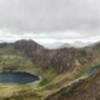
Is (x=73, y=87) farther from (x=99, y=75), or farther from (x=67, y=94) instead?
(x=99, y=75)

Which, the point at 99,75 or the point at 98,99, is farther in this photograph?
the point at 99,75

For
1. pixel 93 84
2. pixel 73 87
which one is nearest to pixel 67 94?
pixel 73 87

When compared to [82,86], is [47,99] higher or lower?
lower

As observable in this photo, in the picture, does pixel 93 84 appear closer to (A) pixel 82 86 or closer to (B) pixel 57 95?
(A) pixel 82 86

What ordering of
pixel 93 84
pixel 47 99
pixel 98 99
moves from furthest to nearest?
1. pixel 47 99
2. pixel 93 84
3. pixel 98 99

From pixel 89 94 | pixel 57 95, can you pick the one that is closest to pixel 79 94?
pixel 89 94

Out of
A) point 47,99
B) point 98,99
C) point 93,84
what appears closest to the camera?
point 98,99

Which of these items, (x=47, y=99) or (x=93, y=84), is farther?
(x=47, y=99)
